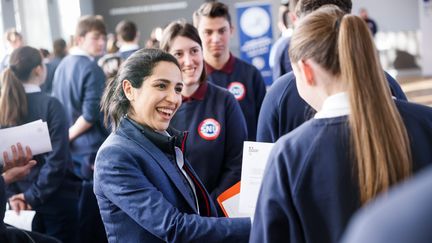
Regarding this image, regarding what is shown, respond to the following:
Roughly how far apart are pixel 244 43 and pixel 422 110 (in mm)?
6669

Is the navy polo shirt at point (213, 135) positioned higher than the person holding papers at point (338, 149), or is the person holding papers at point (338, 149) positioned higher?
the person holding papers at point (338, 149)

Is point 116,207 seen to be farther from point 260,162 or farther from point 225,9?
point 225,9

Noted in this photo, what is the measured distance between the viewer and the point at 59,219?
3746 millimetres

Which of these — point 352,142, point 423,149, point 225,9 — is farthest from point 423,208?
point 225,9

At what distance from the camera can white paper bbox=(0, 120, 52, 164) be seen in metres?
3.20

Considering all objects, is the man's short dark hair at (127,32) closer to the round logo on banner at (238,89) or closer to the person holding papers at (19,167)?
the round logo on banner at (238,89)

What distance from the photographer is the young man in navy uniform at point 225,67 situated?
3.62m

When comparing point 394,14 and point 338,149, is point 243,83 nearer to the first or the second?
point 338,149

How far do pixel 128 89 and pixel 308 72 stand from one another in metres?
0.89

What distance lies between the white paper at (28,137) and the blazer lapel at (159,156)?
135 cm

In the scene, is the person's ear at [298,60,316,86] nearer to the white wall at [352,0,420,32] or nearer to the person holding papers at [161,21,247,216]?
the person holding papers at [161,21,247,216]

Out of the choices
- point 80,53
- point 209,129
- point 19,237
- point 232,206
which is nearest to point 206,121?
point 209,129

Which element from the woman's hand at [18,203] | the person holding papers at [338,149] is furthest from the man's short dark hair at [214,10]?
the person holding papers at [338,149]

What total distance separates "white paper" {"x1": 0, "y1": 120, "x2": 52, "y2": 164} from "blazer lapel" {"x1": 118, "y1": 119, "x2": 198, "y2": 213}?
135cm
